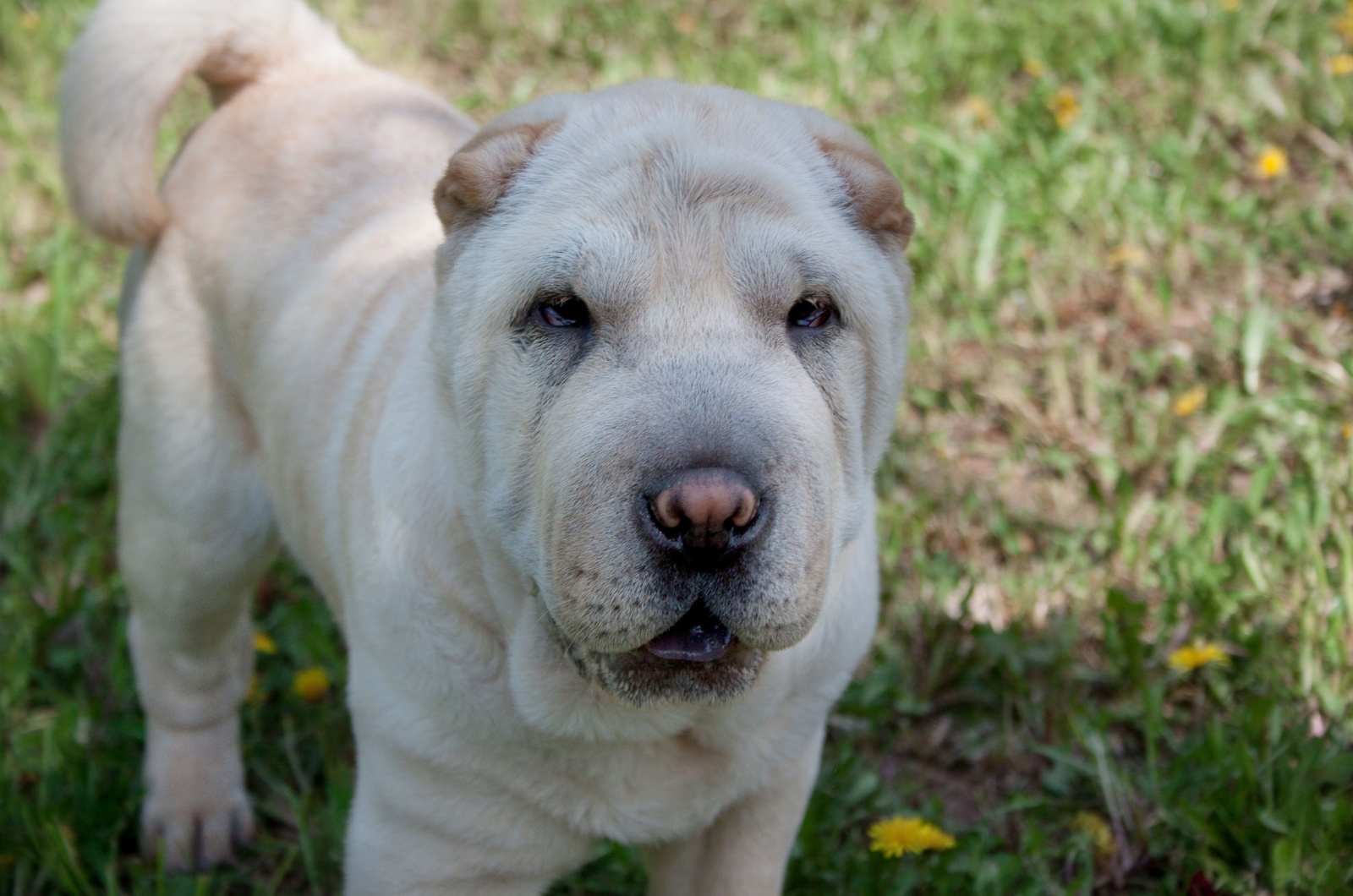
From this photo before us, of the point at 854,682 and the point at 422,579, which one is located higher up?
the point at 422,579

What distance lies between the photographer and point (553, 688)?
2262 mm

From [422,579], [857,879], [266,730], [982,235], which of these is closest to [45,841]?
[266,730]

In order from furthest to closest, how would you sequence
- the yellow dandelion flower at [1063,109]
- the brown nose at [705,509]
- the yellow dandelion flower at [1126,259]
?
1. the yellow dandelion flower at [1063,109]
2. the yellow dandelion flower at [1126,259]
3. the brown nose at [705,509]

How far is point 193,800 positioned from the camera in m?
3.36

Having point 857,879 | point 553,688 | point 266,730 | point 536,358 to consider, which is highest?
point 536,358

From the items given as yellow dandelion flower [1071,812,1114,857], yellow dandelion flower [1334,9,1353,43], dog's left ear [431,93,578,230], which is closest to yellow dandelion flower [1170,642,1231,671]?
yellow dandelion flower [1071,812,1114,857]

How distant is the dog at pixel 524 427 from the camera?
1.97 m

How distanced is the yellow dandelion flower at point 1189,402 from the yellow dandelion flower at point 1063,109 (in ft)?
4.54

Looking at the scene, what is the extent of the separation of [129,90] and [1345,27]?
4433 mm

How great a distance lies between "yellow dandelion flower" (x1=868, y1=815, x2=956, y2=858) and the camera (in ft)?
9.46

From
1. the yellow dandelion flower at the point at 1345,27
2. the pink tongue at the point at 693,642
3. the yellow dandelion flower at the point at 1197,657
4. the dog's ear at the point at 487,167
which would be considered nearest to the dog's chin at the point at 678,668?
the pink tongue at the point at 693,642

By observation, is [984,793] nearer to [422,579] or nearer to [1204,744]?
[1204,744]

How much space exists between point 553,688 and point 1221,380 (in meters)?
2.87

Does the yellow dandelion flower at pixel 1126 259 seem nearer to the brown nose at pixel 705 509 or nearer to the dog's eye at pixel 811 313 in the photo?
the dog's eye at pixel 811 313
